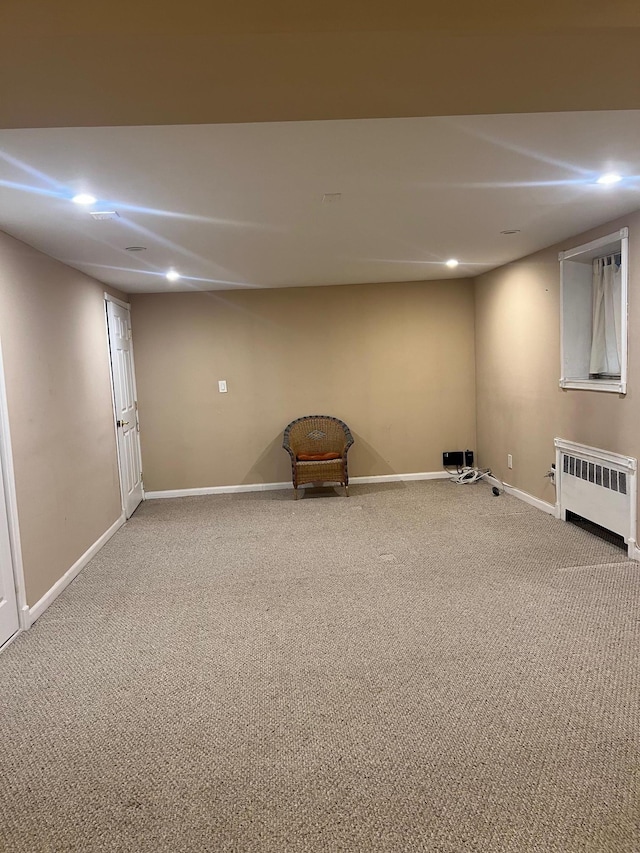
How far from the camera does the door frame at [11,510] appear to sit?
121 inches

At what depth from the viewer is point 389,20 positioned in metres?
1.25

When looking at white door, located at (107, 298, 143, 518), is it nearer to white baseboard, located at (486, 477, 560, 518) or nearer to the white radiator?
white baseboard, located at (486, 477, 560, 518)

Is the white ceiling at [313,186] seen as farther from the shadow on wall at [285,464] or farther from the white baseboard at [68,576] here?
the shadow on wall at [285,464]

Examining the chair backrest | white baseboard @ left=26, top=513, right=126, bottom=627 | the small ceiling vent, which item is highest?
the small ceiling vent

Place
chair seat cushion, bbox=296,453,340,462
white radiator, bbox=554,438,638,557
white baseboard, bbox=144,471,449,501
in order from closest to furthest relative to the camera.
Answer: white radiator, bbox=554,438,638,557, chair seat cushion, bbox=296,453,340,462, white baseboard, bbox=144,471,449,501

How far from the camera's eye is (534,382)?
16.4 feet

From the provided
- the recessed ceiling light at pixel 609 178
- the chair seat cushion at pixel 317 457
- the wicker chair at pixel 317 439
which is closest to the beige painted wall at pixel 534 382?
the recessed ceiling light at pixel 609 178

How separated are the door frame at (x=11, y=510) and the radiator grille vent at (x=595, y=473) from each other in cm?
381

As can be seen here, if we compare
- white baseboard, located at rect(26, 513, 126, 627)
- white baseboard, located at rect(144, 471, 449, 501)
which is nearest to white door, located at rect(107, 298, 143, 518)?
white baseboard, located at rect(144, 471, 449, 501)

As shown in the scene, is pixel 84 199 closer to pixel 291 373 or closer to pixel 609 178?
pixel 609 178

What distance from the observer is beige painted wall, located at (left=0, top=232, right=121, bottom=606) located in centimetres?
327

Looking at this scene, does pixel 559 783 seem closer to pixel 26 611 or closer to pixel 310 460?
pixel 26 611

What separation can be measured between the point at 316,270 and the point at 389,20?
12.9ft

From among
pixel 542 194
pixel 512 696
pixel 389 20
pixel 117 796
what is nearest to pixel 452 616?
pixel 512 696
